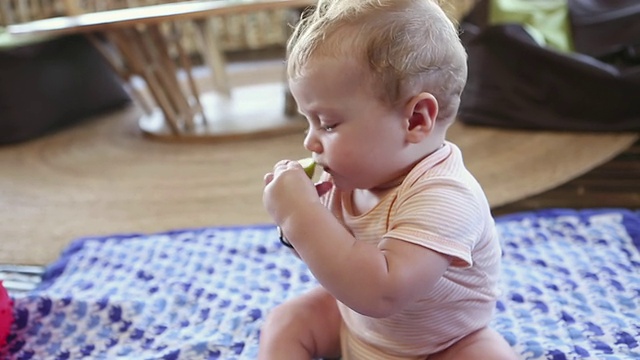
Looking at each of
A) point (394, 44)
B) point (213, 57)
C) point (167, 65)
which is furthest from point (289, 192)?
→ point (213, 57)

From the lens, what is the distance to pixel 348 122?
700mm

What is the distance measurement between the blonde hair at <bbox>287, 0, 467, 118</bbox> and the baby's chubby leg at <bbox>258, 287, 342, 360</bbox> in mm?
323

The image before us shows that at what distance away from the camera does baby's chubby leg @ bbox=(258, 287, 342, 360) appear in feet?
2.80

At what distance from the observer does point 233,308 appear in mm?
1102

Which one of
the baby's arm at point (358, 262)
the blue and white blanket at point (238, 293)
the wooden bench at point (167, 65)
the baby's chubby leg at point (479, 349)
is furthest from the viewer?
the wooden bench at point (167, 65)

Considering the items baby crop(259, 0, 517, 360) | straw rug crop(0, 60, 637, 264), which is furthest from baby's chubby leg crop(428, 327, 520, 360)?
straw rug crop(0, 60, 637, 264)

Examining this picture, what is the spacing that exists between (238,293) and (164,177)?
0.85 metres

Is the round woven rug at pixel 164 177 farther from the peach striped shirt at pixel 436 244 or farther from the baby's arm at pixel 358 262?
the baby's arm at pixel 358 262

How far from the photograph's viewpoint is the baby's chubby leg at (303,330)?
85 centimetres

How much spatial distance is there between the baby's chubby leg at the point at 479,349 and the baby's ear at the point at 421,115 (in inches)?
9.8

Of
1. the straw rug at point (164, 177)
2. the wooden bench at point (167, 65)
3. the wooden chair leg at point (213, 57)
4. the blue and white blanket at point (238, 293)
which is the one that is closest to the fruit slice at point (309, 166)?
the blue and white blanket at point (238, 293)

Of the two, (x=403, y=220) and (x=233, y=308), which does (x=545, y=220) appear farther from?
(x=403, y=220)

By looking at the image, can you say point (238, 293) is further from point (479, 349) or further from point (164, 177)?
point (164, 177)

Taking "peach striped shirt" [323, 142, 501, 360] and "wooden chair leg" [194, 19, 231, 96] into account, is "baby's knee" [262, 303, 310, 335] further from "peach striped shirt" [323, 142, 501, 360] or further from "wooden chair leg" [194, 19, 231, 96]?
"wooden chair leg" [194, 19, 231, 96]
